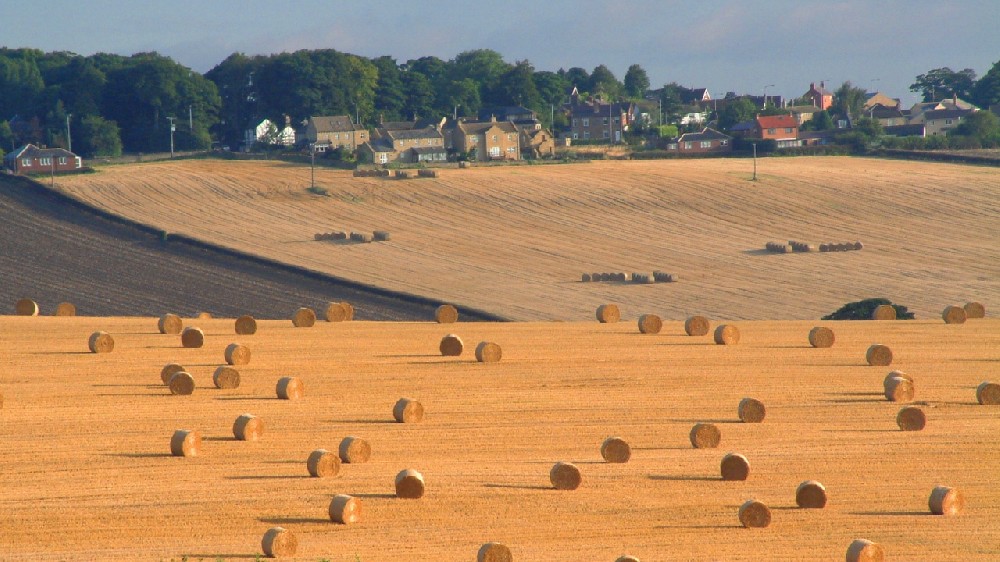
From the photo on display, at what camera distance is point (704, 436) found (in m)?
20.5

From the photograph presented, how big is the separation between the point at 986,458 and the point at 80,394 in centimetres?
1585

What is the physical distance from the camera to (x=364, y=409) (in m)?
23.7

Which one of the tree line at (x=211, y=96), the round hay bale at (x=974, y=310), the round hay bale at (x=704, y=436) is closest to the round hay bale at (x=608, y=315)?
the round hay bale at (x=974, y=310)

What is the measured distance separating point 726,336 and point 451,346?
671cm

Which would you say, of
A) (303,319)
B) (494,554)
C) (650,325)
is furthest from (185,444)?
(650,325)

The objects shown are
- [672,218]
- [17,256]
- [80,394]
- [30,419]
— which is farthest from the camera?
[672,218]

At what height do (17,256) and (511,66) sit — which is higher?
(511,66)

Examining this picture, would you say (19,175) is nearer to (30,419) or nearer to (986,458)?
(30,419)

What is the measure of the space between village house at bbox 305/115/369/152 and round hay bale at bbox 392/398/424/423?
4028 inches

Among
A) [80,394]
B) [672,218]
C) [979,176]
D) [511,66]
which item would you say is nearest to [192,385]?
[80,394]

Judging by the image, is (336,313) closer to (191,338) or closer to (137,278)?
(191,338)

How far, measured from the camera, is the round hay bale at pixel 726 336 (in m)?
31.2

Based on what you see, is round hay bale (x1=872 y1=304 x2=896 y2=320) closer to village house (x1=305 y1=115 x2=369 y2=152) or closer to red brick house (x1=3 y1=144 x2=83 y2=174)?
red brick house (x1=3 y1=144 x2=83 y2=174)

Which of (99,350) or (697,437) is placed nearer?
(697,437)
